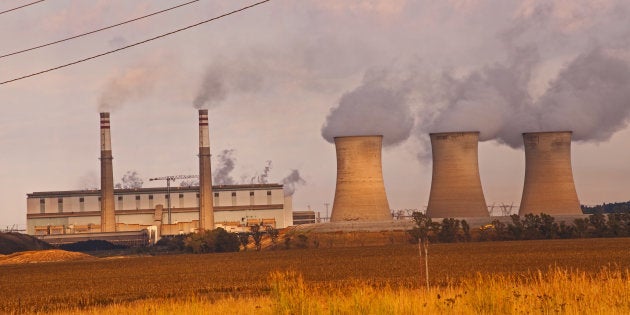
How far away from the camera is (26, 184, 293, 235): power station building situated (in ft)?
310

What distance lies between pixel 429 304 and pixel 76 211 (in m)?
85.1

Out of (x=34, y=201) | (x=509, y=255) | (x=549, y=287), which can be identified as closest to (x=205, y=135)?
(x=34, y=201)

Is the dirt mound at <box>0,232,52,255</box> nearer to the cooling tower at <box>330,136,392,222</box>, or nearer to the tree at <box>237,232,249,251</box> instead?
the tree at <box>237,232,249,251</box>

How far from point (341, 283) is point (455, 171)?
31006mm

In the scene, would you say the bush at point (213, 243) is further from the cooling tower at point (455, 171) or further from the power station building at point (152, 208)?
the power station building at point (152, 208)

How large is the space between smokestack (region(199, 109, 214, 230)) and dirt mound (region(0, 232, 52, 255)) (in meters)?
13.0

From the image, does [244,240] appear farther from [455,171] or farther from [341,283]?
[341,283]

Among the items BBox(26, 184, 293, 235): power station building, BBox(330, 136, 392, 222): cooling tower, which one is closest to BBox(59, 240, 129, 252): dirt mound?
BBox(26, 184, 293, 235): power station building

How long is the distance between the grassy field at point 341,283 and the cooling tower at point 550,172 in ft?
37.8

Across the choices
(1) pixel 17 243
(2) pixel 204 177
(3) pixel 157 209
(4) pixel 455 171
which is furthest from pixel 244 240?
(3) pixel 157 209

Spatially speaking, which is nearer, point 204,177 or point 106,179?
point 204,177

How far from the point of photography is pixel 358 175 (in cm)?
5434

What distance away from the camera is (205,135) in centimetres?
8225

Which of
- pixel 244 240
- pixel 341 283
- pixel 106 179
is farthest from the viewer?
pixel 106 179
